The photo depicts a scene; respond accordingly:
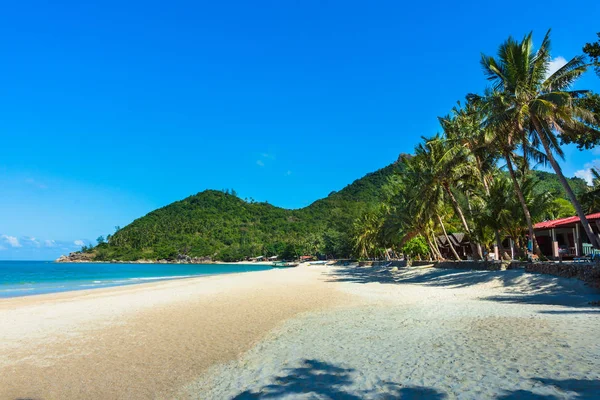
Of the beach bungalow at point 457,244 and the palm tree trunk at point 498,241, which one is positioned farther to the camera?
the beach bungalow at point 457,244

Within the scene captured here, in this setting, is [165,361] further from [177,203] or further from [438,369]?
[177,203]

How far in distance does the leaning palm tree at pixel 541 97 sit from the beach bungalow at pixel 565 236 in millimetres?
6084

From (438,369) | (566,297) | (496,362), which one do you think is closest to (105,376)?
(438,369)

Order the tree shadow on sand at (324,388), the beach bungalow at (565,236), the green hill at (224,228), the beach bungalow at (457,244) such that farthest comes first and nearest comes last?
1. the green hill at (224,228)
2. the beach bungalow at (457,244)
3. the beach bungalow at (565,236)
4. the tree shadow on sand at (324,388)

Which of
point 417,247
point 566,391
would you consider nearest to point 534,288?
point 566,391

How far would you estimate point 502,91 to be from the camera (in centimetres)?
1517

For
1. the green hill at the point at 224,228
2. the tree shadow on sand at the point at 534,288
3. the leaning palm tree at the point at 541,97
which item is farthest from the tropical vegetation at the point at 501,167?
the green hill at the point at 224,228

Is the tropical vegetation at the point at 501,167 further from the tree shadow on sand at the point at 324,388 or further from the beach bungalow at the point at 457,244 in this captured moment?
the tree shadow on sand at the point at 324,388

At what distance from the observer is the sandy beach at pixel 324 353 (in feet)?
14.4

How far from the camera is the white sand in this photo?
415cm

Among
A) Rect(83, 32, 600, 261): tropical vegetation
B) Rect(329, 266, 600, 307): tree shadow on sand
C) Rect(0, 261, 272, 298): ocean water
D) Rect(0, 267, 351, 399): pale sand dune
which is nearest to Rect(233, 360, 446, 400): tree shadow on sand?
Rect(0, 267, 351, 399): pale sand dune

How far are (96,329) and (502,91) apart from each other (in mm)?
16220

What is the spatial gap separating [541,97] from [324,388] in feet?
44.5

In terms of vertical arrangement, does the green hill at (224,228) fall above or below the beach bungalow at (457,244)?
above
